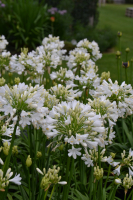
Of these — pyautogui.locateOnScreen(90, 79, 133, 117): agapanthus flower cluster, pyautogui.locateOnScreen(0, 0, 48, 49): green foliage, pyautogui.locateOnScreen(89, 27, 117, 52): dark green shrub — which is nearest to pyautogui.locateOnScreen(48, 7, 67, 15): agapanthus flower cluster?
pyautogui.locateOnScreen(0, 0, 48, 49): green foliage

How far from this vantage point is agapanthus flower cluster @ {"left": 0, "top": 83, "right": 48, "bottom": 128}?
170 centimetres

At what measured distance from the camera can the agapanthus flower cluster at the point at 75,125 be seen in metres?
1.66

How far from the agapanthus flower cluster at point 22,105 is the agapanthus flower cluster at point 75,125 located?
0.10m

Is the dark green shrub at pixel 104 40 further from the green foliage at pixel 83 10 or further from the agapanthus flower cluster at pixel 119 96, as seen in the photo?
the agapanthus flower cluster at pixel 119 96

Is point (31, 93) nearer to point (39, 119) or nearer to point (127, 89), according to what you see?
point (39, 119)

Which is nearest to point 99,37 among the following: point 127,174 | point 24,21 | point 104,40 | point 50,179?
point 104,40

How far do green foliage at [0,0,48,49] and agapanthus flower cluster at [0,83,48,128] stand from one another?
838cm

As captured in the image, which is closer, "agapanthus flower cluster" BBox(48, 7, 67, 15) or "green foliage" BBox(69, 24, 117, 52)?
"agapanthus flower cluster" BBox(48, 7, 67, 15)

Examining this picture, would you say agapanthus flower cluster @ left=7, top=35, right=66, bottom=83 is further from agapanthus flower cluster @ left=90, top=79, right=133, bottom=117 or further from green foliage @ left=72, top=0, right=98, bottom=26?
green foliage @ left=72, top=0, right=98, bottom=26

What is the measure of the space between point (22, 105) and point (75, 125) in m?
0.40

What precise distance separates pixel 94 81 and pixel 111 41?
9.63 m

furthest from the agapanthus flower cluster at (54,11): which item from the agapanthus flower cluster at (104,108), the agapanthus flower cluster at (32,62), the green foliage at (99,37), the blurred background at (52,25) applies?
the agapanthus flower cluster at (104,108)

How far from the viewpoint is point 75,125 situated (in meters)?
1.72

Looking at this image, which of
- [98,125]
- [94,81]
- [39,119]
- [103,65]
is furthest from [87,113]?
[103,65]
